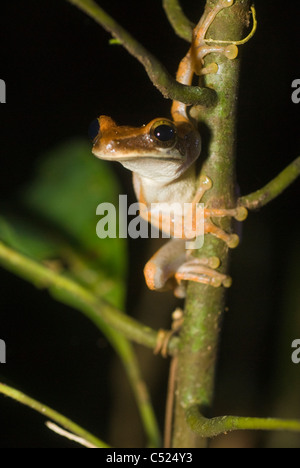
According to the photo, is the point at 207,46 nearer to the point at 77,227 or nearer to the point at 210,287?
the point at 210,287

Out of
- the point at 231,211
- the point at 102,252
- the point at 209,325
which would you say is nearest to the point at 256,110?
the point at 102,252

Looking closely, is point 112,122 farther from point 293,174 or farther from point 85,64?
point 85,64

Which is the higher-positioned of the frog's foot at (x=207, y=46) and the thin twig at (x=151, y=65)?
the frog's foot at (x=207, y=46)

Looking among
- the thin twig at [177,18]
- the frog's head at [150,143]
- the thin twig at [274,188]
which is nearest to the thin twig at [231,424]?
the thin twig at [274,188]

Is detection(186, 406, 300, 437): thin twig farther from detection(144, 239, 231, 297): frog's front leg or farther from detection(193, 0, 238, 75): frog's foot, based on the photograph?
detection(193, 0, 238, 75): frog's foot

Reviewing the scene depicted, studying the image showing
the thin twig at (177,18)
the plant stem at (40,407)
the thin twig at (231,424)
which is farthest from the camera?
the thin twig at (177,18)

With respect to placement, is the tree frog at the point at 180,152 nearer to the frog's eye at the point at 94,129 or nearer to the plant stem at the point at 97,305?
the frog's eye at the point at 94,129

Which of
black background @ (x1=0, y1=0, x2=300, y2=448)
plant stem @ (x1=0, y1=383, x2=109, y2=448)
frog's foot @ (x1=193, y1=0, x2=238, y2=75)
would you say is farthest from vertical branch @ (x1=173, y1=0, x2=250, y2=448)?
black background @ (x1=0, y1=0, x2=300, y2=448)
